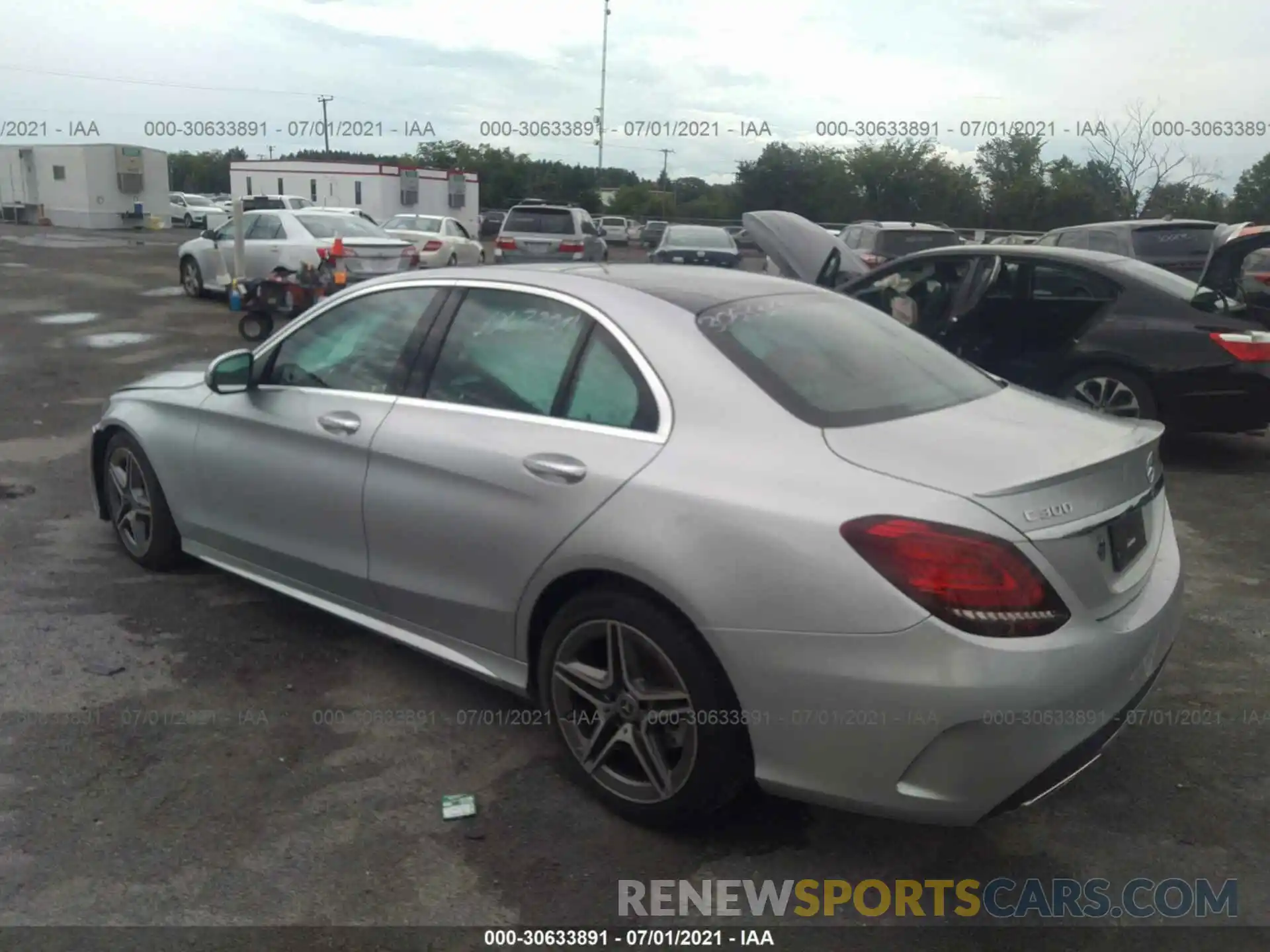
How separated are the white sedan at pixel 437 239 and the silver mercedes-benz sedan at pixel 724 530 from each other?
14.7 m

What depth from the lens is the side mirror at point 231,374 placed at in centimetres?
427

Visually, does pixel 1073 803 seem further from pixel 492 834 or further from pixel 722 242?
pixel 722 242

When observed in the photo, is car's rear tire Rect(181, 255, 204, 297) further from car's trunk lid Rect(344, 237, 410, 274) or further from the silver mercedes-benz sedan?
the silver mercedes-benz sedan

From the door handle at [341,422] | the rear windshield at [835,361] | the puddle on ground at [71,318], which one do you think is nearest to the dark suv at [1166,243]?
the rear windshield at [835,361]

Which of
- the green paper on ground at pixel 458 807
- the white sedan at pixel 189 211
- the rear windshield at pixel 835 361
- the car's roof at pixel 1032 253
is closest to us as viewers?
the rear windshield at pixel 835 361

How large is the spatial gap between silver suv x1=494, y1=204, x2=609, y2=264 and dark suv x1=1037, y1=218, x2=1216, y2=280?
9.16 m

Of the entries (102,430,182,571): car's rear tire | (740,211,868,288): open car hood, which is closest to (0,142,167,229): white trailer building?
(740,211,868,288): open car hood

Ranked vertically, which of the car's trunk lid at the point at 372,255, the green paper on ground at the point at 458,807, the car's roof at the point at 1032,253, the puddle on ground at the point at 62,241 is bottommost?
the puddle on ground at the point at 62,241

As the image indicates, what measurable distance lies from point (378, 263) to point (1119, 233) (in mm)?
9697

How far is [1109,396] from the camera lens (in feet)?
23.1

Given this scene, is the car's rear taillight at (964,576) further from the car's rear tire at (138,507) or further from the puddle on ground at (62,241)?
the puddle on ground at (62,241)

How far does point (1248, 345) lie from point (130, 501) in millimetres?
6520

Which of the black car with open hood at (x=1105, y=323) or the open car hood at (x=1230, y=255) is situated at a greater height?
the open car hood at (x=1230, y=255)

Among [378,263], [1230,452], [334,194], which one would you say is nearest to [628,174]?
[334,194]
